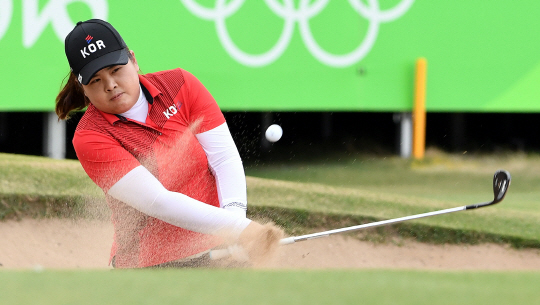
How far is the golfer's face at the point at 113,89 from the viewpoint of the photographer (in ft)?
9.46

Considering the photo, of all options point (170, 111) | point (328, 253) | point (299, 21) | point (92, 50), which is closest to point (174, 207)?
point (170, 111)

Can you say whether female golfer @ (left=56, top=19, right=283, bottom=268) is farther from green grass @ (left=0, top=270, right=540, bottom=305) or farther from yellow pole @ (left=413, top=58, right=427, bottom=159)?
yellow pole @ (left=413, top=58, right=427, bottom=159)

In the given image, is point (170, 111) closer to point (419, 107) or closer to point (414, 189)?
point (414, 189)

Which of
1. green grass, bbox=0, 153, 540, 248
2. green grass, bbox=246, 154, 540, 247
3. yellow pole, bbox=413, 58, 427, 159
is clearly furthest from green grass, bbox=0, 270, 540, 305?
yellow pole, bbox=413, 58, 427, 159

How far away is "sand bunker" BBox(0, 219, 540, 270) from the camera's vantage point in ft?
16.4

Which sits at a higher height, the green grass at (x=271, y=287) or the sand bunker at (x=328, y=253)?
the green grass at (x=271, y=287)

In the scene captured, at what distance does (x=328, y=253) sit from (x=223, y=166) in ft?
7.42

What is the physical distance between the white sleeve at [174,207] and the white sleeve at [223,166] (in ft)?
0.75

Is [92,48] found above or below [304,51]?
above

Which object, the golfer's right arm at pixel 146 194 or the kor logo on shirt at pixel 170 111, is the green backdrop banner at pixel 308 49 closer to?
the kor logo on shirt at pixel 170 111

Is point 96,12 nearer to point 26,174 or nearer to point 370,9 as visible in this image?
point 26,174

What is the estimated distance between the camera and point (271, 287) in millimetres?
1671

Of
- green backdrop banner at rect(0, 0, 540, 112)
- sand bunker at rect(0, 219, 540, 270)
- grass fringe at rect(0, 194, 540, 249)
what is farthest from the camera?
green backdrop banner at rect(0, 0, 540, 112)

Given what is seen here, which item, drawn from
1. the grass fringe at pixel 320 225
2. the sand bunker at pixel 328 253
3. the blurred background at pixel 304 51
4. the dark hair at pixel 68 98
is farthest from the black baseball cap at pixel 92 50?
the blurred background at pixel 304 51
